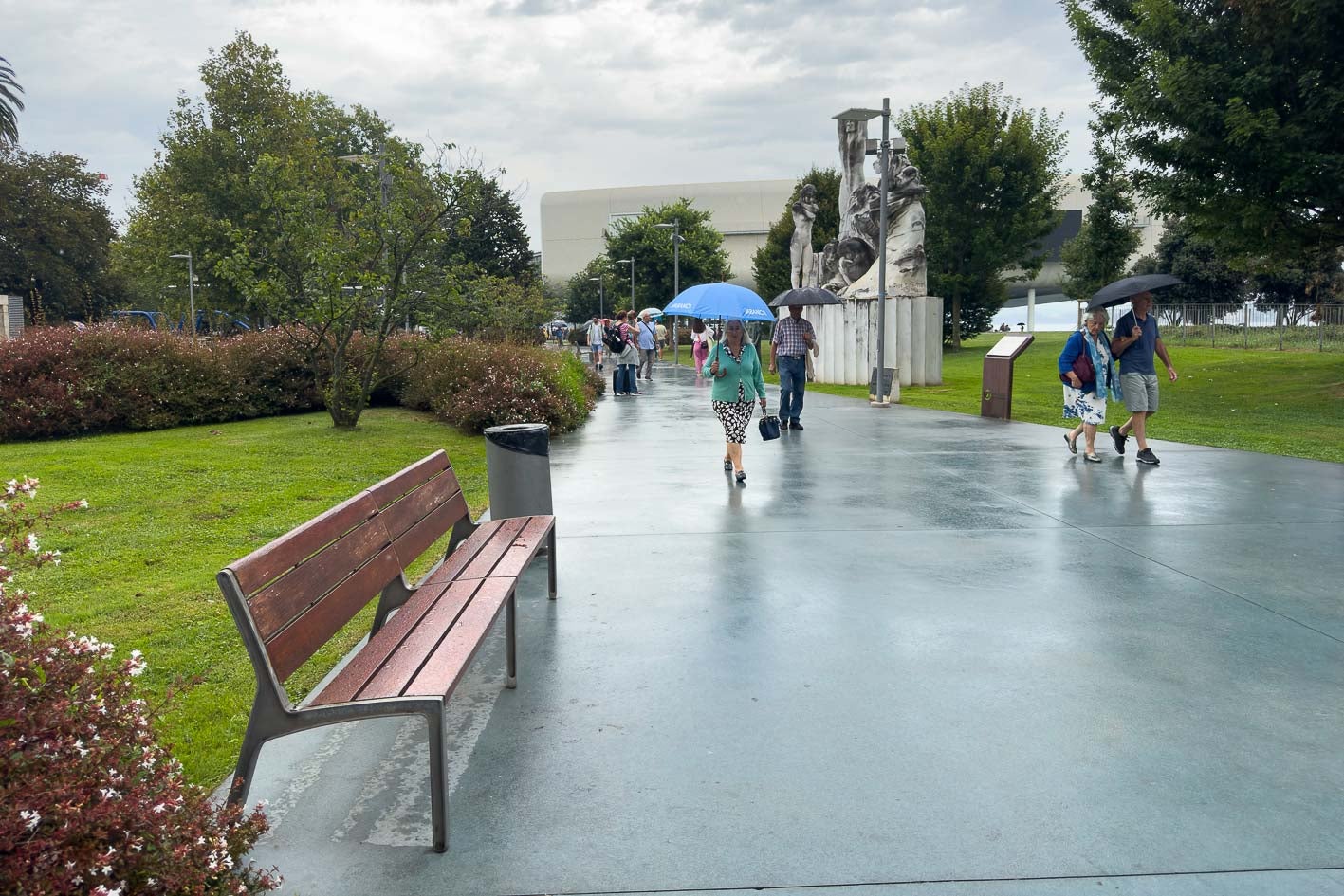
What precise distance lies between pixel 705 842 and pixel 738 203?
299 feet

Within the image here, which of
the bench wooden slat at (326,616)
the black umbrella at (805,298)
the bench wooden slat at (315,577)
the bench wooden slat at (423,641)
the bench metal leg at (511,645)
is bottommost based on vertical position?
the bench metal leg at (511,645)

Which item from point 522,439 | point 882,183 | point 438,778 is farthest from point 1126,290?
point 882,183

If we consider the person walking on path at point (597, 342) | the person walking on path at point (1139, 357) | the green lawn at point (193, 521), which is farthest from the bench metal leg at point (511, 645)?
the person walking on path at point (597, 342)

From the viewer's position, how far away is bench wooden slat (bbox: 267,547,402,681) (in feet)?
11.0

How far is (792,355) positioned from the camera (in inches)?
582

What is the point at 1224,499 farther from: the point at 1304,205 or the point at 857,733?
the point at 1304,205

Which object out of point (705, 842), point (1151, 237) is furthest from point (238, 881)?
point (1151, 237)

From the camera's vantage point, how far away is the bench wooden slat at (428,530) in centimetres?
492

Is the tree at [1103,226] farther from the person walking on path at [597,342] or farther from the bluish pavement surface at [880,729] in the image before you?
the bluish pavement surface at [880,729]

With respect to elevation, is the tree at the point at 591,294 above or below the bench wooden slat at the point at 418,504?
above

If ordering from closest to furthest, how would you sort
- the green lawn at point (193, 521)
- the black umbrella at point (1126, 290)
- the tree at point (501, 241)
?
the green lawn at point (193, 521), the black umbrella at point (1126, 290), the tree at point (501, 241)

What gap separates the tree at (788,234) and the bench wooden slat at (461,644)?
49205mm

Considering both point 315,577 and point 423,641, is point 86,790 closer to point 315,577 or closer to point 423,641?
point 315,577

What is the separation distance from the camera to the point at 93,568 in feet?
23.4
